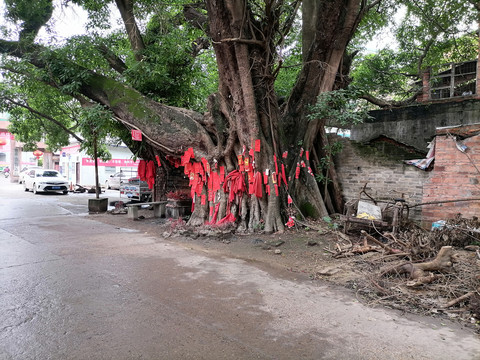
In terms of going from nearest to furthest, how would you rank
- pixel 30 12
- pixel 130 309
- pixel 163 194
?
pixel 130 309 → pixel 30 12 → pixel 163 194

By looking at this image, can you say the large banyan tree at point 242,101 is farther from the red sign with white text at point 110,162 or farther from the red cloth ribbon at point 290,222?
the red sign with white text at point 110,162

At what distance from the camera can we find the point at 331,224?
763 cm

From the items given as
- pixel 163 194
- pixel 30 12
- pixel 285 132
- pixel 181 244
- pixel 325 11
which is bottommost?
pixel 181 244

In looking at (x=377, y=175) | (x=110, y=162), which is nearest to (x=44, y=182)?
(x=110, y=162)

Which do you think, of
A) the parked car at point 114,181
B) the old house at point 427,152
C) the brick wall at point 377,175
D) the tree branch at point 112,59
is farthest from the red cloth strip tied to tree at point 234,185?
the parked car at point 114,181

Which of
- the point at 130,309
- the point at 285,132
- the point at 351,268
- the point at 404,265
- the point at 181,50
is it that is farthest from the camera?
the point at 181,50

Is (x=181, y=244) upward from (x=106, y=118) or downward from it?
downward

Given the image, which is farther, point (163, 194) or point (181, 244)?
point (163, 194)

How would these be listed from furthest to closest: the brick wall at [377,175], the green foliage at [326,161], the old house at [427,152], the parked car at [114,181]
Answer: the parked car at [114,181]
the green foliage at [326,161]
the brick wall at [377,175]
the old house at [427,152]

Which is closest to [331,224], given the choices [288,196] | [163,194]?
[288,196]

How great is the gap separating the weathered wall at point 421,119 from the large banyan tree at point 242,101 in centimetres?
227

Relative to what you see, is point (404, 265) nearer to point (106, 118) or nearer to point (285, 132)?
point (285, 132)

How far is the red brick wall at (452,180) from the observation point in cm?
607

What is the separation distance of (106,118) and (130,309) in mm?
6723
